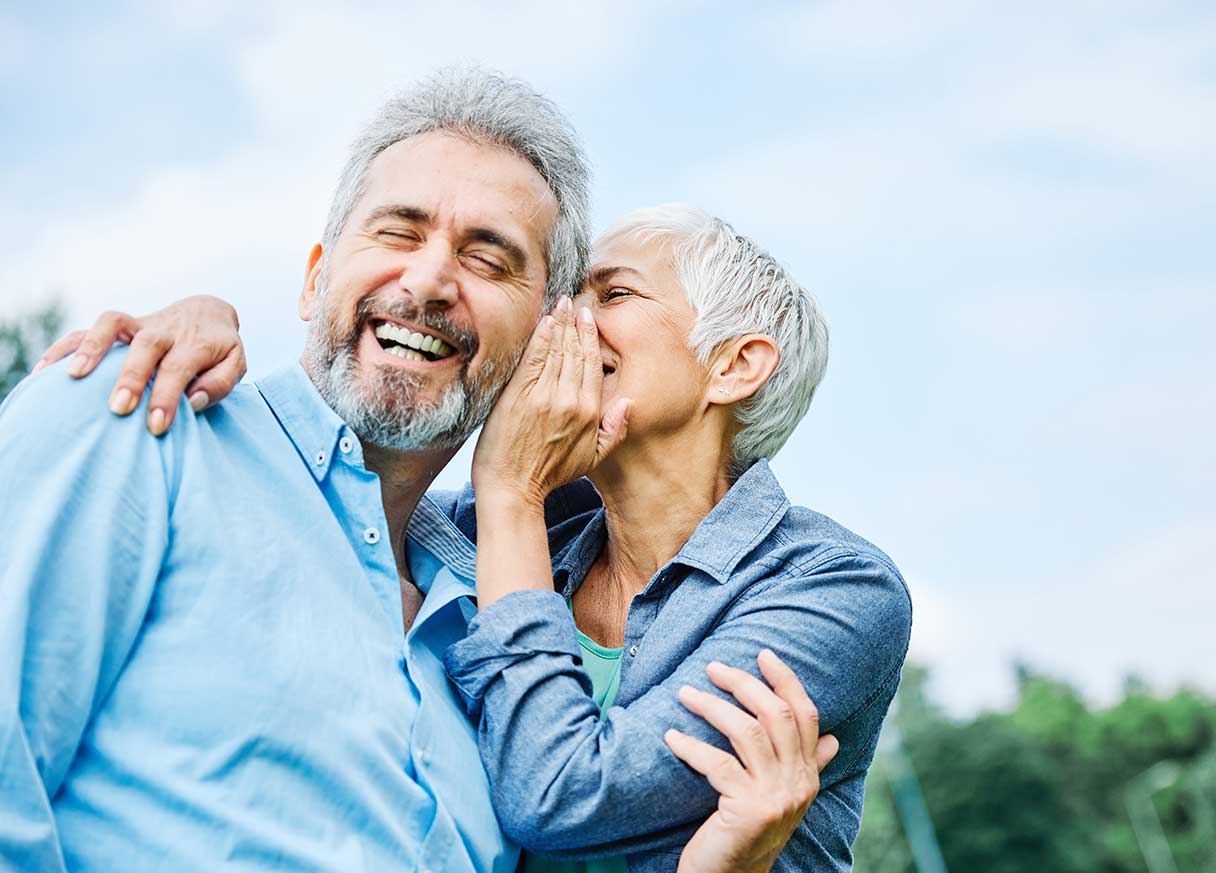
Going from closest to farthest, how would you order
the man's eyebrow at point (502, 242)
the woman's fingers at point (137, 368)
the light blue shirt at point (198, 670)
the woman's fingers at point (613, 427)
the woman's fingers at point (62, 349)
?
the light blue shirt at point (198, 670) < the woman's fingers at point (137, 368) < the woman's fingers at point (62, 349) < the man's eyebrow at point (502, 242) < the woman's fingers at point (613, 427)

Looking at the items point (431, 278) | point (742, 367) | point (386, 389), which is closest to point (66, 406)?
Answer: point (386, 389)

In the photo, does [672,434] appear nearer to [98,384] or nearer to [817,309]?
[817,309]

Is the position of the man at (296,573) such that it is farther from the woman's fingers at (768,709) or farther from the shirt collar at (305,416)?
the woman's fingers at (768,709)

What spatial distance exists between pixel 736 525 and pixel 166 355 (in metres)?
1.55

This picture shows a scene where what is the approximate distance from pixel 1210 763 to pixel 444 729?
60.6 metres

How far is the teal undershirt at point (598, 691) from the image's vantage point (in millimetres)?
2992

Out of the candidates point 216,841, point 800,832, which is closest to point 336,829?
point 216,841

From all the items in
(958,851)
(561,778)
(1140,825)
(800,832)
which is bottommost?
(1140,825)

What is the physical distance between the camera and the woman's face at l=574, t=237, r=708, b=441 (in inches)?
150

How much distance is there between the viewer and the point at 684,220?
4078mm

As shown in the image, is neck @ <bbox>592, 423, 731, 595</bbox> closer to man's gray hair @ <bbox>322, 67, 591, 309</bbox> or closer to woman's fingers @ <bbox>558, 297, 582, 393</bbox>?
woman's fingers @ <bbox>558, 297, 582, 393</bbox>

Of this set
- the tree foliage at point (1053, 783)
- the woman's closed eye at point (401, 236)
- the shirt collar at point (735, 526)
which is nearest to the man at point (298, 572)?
the woman's closed eye at point (401, 236)

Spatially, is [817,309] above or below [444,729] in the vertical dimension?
above

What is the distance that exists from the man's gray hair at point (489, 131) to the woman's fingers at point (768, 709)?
1.22 metres
